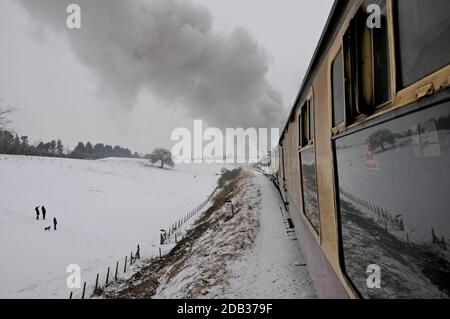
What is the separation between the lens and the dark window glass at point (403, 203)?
47.4 inches

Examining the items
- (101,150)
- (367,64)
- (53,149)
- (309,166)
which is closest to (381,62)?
(367,64)

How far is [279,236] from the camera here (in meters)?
9.52

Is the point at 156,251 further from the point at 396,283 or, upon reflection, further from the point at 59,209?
the point at 59,209

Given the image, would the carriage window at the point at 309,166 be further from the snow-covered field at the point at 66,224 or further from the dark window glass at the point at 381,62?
the snow-covered field at the point at 66,224

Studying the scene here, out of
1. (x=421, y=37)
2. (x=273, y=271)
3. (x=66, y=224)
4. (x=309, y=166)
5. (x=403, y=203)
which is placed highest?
(x=421, y=37)

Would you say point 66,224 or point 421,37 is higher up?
point 421,37

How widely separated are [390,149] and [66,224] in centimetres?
2676

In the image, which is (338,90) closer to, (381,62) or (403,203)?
(381,62)

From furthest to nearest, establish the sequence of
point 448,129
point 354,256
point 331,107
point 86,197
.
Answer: point 86,197 < point 331,107 < point 354,256 < point 448,129

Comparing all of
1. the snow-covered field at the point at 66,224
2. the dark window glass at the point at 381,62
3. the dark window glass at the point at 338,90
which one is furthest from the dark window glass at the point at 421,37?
the snow-covered field at the point at 66,224

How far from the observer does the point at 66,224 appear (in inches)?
880

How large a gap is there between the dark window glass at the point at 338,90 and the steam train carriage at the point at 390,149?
0.03 feet
